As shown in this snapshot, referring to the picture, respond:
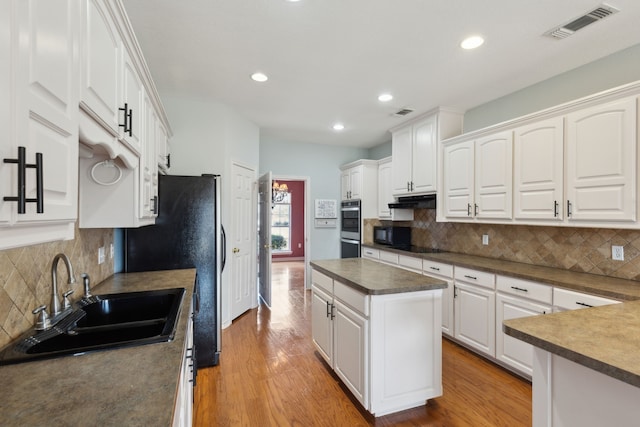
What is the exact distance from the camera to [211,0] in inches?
75.0

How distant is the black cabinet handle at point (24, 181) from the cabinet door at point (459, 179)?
11.4ft

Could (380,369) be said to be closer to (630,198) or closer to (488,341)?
(488,341)

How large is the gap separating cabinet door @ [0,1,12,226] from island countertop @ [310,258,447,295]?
1741 millimetres

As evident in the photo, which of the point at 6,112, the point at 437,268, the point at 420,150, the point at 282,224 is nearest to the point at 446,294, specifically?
the point at 437,268

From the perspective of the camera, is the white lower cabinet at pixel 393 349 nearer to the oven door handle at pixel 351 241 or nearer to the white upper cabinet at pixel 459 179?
the white upper cabinet at pixel 459 179

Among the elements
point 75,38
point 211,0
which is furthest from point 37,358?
point 211,0

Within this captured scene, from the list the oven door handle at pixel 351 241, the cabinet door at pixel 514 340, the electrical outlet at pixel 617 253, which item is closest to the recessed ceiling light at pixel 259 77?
the cabinet door at pixel 514 340

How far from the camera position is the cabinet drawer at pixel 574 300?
2053mm

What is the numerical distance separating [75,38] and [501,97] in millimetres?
3729

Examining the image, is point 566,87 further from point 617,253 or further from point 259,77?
point 259,77

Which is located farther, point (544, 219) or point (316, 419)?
point (544, 219)

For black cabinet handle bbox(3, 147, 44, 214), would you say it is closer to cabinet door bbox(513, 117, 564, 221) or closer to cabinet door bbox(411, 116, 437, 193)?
cabinet door bbox(513, 117, 564, 221)

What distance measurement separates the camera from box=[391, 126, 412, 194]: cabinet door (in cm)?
426

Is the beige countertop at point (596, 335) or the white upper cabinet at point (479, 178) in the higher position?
the white upper cabinet at point (479, 178)
